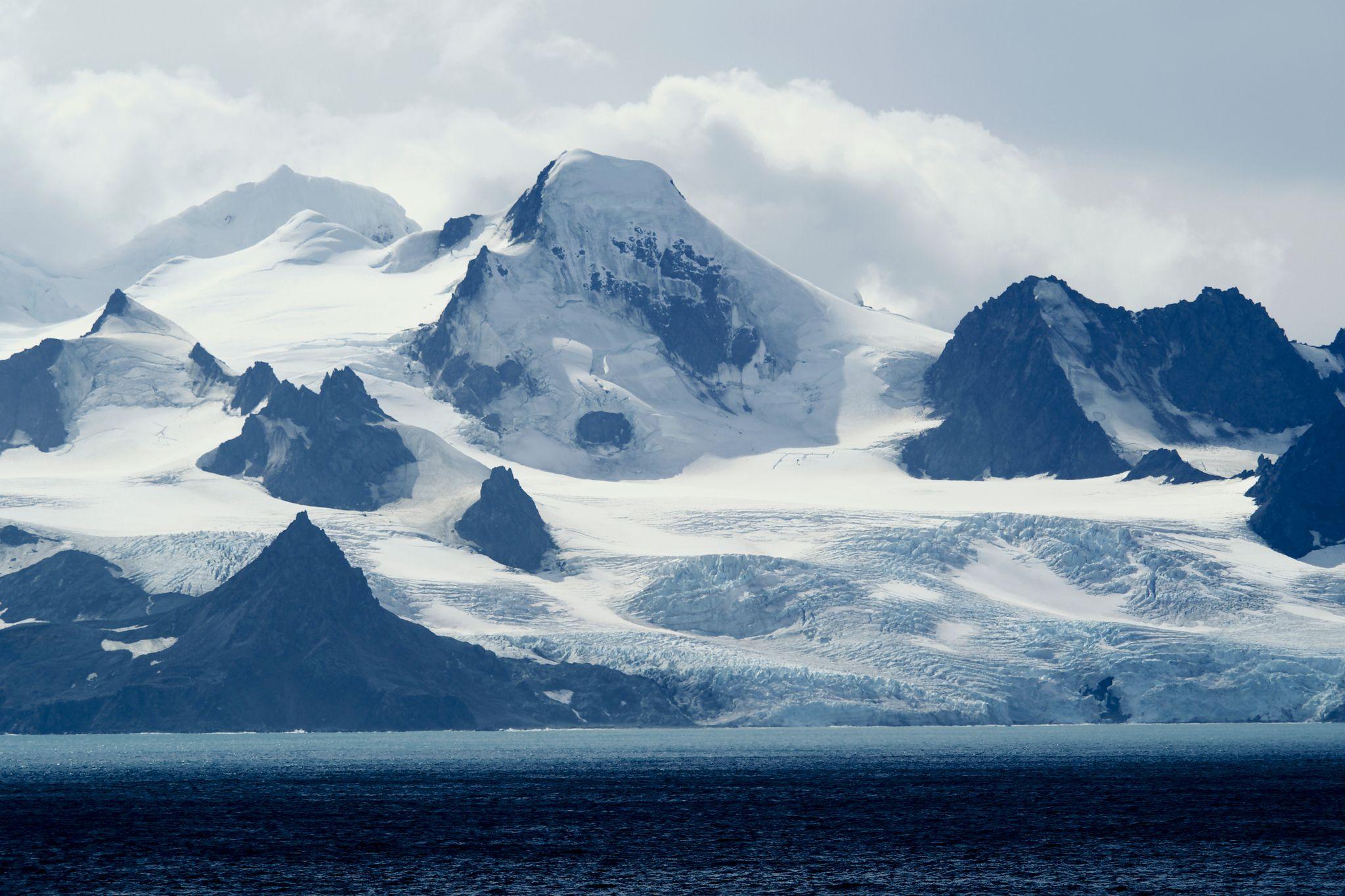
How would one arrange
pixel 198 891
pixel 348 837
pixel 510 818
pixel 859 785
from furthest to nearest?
1. pixel 859 785
2. pixel 510 818
3. pixel 348 837
4. pixel 198 891

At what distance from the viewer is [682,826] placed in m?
110

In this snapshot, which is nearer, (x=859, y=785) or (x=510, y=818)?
(x=510, y=818)

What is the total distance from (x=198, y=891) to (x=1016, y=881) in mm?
34489

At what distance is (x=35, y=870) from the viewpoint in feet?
294

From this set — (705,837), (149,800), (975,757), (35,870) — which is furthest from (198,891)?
(975,757)

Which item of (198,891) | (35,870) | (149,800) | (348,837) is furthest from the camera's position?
(149,800)

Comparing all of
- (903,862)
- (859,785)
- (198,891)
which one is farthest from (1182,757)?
(198,891)

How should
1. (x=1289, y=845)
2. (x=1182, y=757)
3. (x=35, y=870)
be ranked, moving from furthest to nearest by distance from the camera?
(x=1182, y=757), (x=1289, y=845), (x=35, y=870)

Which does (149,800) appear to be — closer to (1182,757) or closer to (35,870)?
(35,870)

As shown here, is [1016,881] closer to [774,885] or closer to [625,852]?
[774,885]

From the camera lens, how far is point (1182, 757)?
17600cm

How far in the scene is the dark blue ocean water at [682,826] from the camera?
287 feet

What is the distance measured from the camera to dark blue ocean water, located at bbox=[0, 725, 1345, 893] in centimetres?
8738

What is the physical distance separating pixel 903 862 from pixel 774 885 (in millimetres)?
10147
